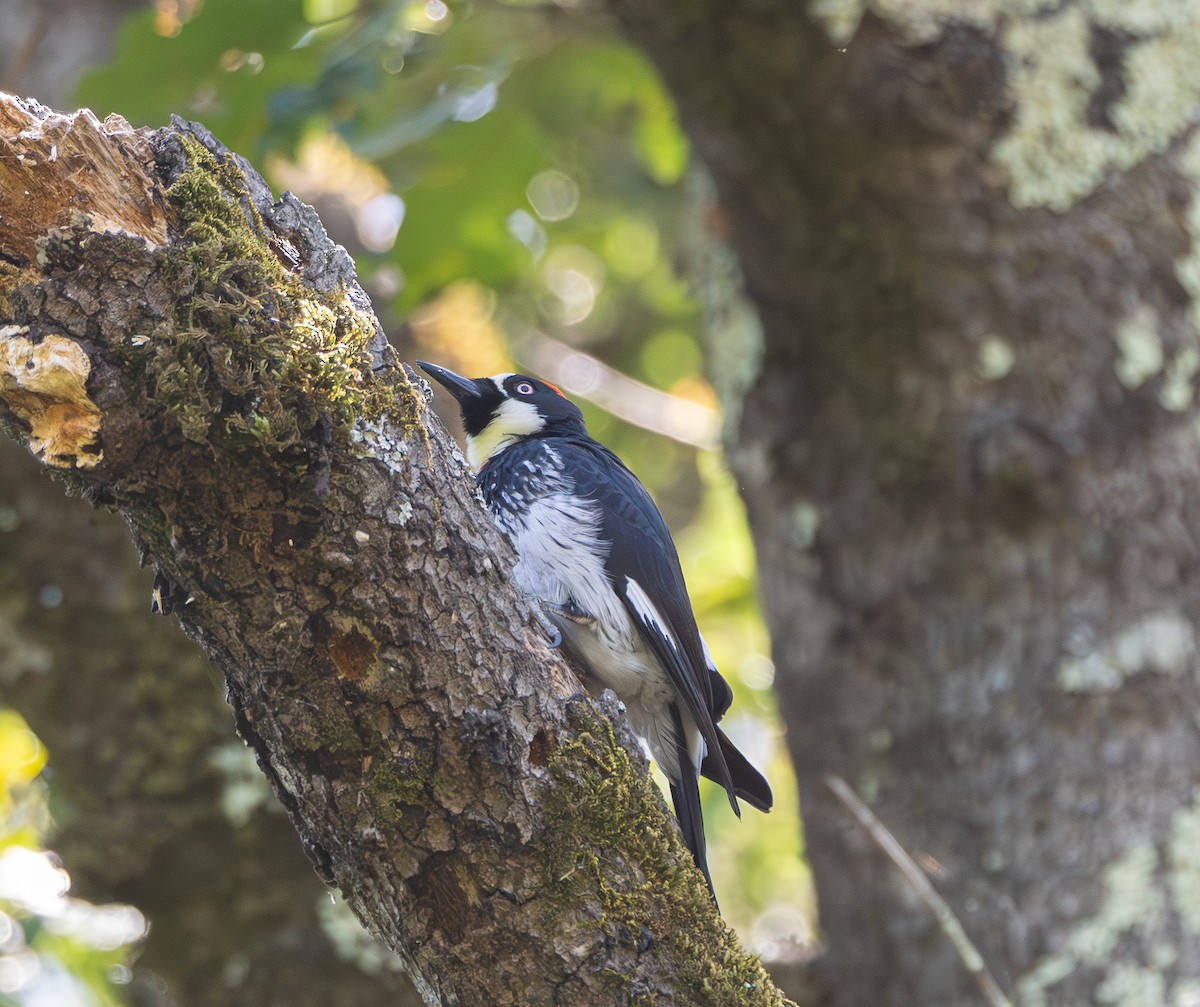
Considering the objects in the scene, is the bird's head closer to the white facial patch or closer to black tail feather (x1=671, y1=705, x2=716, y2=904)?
the white facial patch

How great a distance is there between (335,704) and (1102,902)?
2411 millimetres

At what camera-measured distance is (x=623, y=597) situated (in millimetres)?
2920

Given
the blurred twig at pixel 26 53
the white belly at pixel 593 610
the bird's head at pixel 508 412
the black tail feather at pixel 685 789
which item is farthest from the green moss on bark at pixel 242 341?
the blurred twig at pixel 26 53

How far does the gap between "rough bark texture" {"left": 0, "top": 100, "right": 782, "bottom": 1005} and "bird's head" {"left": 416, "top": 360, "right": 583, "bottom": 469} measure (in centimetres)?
185

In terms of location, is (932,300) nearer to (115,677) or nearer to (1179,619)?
(1179,619)

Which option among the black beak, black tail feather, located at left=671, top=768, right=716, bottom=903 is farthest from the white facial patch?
black tail feather, located at left=671, top=768, right=716, bottom=903

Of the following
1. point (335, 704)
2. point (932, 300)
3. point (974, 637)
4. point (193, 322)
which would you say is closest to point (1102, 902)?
point (974, 637)

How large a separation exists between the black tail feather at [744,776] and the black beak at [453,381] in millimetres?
1256

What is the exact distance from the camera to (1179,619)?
3.37m

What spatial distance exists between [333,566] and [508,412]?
2.18 m

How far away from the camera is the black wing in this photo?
2.77m

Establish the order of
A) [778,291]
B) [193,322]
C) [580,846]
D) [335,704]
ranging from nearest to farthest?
[193,322] < [335,704] < [580,846] < [778,291]

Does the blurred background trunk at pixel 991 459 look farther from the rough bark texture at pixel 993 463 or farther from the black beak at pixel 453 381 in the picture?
the black beak at pixel 453 381

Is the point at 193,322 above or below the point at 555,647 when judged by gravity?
above
